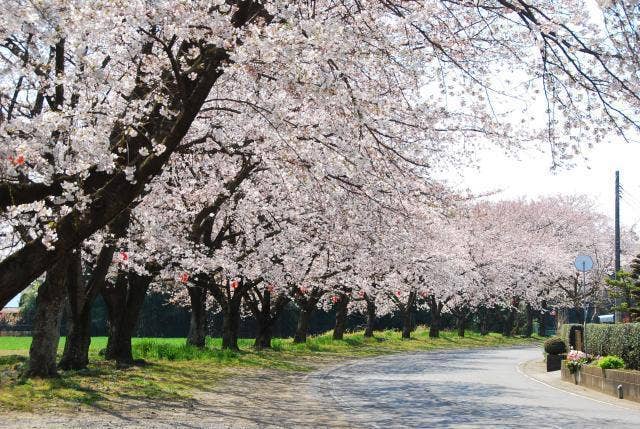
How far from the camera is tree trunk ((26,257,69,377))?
15.4 m

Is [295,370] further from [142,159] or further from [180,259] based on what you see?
[142,159]

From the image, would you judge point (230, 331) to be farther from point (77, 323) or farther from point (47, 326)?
point (47, 326)

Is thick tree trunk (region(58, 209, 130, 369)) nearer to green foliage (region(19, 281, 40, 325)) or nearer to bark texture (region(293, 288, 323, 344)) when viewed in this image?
bark texture (region(293, 288, 323, 344))

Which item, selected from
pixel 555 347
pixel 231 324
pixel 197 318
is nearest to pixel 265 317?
pixel 231 324

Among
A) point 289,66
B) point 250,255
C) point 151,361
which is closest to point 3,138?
point 289,66

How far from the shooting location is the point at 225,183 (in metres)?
18.5

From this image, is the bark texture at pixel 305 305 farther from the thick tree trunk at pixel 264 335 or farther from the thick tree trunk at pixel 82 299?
the thick tree trunk at pixel 82 299

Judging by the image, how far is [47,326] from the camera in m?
15.4

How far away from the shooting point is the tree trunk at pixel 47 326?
15.4 metres

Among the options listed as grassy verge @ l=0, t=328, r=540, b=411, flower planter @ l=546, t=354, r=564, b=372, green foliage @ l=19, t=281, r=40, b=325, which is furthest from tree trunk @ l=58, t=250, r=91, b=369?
green foliage @ l=19, t=281, r=40, b=325

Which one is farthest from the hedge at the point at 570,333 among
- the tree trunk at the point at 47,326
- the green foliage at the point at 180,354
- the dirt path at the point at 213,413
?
the tree trunk at the point at 47,326

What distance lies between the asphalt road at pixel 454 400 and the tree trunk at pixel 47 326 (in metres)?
6.21

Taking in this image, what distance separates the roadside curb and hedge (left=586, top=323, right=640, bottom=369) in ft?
4.25

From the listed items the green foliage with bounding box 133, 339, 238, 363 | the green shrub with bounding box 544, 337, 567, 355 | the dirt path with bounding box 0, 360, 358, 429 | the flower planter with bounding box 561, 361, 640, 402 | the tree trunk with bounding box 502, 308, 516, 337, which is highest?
the tree trunk with bounding box 502, 308, 516, 337
